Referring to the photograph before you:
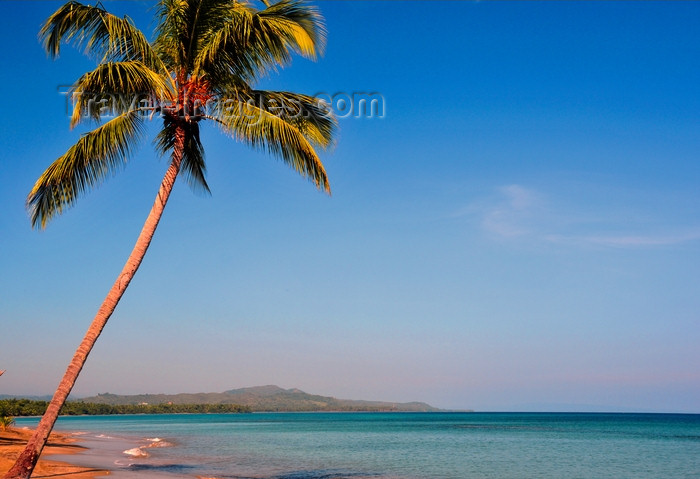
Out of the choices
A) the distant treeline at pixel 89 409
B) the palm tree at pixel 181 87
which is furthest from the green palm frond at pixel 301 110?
the distant treeline at pixel 89 409

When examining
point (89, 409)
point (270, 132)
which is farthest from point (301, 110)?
point (89, 409)

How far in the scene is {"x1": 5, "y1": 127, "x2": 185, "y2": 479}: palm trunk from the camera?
9508mm

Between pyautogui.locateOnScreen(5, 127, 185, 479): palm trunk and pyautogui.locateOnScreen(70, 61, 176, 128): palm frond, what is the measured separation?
1.01 metres

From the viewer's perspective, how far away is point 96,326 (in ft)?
33.7

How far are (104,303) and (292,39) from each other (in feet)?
20.3

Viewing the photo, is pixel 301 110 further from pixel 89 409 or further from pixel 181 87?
pixel 89 409

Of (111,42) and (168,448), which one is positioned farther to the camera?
(168,448)

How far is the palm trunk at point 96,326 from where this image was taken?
9.51 metres

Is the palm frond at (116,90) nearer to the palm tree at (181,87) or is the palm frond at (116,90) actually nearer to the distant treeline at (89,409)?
the palm tree at (181,87)

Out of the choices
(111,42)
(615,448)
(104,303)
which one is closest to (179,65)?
(111,42)

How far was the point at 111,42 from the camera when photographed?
37.9 feet

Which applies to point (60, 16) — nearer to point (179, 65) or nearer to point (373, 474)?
point (179, 65)

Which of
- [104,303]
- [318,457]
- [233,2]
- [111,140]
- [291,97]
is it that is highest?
[233,2]

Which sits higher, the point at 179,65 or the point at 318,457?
the point at 179,65
